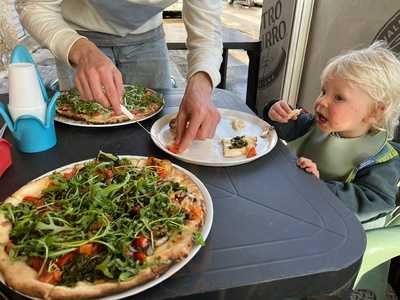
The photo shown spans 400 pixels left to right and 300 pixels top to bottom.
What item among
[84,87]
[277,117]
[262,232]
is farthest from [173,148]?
[277,117]

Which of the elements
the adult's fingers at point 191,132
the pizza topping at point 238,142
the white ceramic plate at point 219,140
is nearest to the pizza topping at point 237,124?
the white ceramic plate at point 219,140

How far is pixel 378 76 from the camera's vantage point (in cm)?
115

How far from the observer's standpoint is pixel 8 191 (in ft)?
2.61

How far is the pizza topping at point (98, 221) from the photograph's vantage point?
55 cm

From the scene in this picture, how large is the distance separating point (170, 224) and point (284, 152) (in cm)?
46

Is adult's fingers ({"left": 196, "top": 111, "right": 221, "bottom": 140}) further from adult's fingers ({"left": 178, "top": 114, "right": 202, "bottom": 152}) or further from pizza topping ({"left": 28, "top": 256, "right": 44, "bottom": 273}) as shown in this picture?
pizza topping ({"left": 28, "top": 256, "right": 44, "bottom": 273})

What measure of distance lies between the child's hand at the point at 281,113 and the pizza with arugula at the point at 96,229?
619 mm

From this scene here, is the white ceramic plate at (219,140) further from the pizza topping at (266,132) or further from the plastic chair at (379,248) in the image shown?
the plastic chair at (379,248)

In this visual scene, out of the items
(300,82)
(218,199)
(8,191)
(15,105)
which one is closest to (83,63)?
(15,105)

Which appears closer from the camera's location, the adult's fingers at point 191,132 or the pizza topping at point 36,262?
the pizza topping at point 36,262

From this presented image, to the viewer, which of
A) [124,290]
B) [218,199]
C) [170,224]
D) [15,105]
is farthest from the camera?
[15,105]

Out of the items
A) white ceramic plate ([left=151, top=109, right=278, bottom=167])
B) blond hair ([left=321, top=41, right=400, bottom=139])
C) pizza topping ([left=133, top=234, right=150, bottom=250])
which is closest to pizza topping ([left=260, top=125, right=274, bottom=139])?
white ceramic plate ([left=151, top=109, right=278, bottom=167])

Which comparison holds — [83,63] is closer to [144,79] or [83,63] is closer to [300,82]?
[144,79]

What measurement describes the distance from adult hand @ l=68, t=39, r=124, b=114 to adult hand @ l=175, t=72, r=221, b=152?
0.57 ft
